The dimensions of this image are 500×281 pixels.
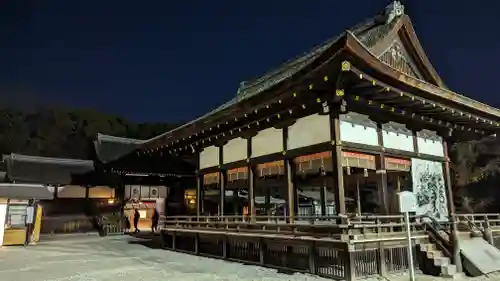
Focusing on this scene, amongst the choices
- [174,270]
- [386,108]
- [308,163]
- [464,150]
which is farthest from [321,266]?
[464,150]

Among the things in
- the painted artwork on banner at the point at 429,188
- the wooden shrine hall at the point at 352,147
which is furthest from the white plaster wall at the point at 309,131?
the painted artwork on banner at the point at 429,188

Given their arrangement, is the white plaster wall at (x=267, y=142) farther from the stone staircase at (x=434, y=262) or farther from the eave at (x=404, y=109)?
the stone staircase at (x=434, y=262)

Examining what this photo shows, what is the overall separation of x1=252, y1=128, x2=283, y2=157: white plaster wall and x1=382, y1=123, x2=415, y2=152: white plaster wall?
343 cm

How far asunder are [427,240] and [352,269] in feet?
11.2

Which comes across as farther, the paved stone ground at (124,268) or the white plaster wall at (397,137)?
the white plaster wall at (397,137)

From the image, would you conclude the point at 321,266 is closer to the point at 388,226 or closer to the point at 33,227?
the point at 388,226

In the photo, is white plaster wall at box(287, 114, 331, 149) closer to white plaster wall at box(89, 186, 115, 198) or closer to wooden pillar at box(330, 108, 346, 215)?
wooden pillar at box(330, 108, 346, 215)

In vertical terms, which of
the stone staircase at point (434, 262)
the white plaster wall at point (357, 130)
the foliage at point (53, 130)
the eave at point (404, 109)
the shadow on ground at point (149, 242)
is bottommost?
the shadow on ground at point (149, 242)

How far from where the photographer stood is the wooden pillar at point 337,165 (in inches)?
366

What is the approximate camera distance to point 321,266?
9.38m

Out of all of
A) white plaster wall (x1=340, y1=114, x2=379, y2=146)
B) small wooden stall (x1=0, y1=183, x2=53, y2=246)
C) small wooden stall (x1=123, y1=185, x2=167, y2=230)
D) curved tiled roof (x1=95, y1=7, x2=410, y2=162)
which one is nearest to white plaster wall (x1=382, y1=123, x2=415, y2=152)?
white plaster wall (x1=340, y1=114, x2=379, y2=146)

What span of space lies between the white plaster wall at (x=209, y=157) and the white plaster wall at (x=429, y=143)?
8.12m

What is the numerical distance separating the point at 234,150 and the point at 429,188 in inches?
292

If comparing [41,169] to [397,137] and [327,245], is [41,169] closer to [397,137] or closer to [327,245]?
[327,245]
